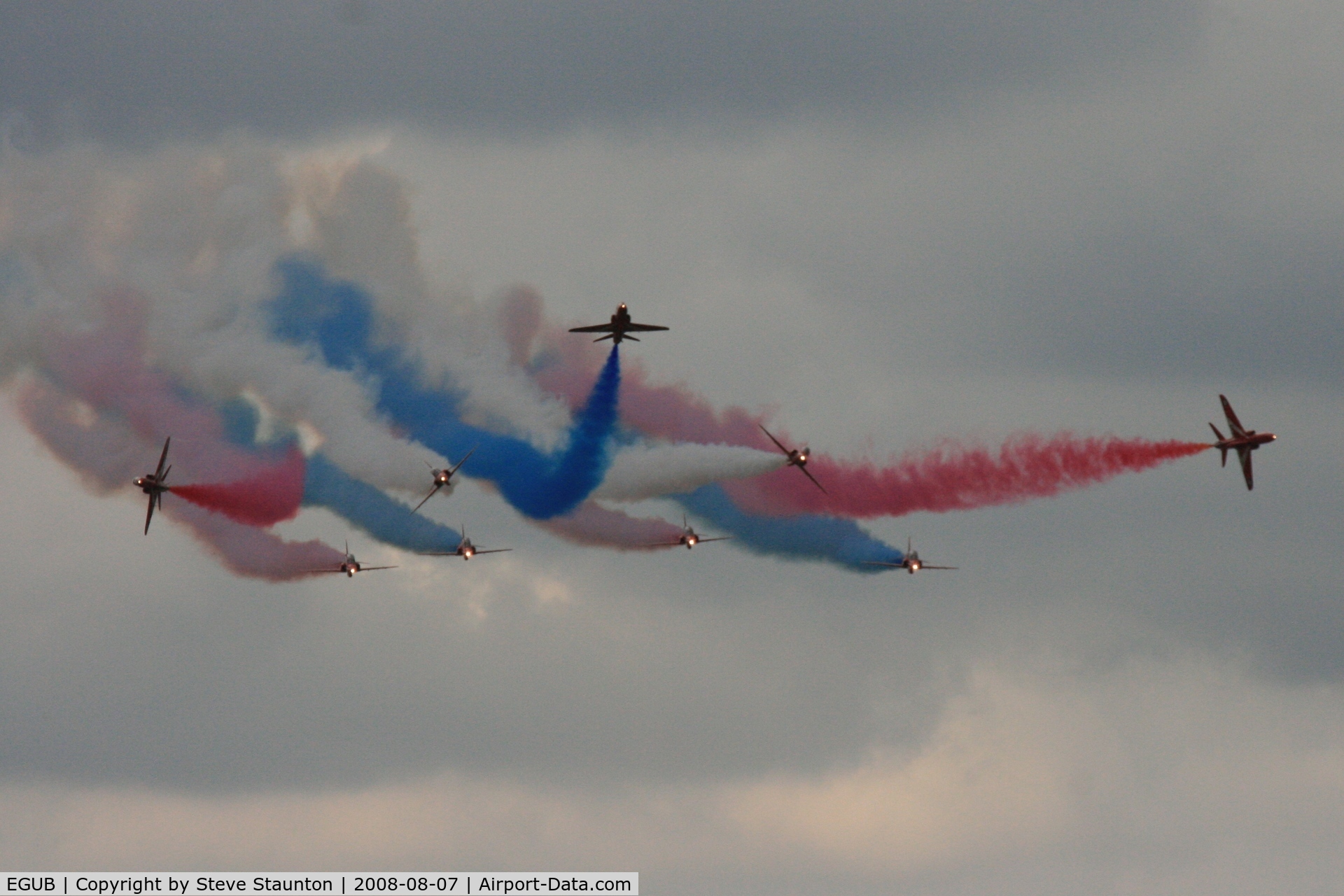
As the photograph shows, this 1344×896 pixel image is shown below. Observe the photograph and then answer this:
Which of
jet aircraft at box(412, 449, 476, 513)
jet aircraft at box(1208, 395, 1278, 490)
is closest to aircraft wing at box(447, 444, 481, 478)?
jet aircraft at box(412, 449, 476, 513)

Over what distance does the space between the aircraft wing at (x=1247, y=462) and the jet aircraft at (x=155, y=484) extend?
137 ft

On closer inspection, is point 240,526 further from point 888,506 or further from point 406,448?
point 888,506

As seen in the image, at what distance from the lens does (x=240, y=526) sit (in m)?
125

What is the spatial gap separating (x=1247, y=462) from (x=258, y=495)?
38604mm

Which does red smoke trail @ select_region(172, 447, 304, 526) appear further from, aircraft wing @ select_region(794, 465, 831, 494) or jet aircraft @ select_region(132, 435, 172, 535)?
aircraft wing @ select_region(794, 465, 831, 494)

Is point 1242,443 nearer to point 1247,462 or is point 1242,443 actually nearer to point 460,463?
point 1247,462

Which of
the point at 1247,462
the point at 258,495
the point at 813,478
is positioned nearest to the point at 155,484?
the point at 258,495

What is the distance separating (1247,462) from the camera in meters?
125

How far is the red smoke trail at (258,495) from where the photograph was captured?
123 metres

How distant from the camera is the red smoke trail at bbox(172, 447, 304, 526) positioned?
123125 millimetres

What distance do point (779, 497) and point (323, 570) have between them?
18685mm

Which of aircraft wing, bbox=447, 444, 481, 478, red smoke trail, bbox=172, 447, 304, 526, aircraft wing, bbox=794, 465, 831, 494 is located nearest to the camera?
aircraft wing, bbox=794, 465, 831, 494

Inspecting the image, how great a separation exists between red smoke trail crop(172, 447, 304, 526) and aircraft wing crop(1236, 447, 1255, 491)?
36640mm

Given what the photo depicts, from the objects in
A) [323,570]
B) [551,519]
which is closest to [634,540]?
[551,519]
